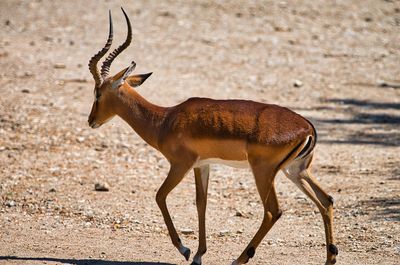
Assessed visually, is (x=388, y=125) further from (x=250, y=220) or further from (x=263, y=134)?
(x=263, y=134)

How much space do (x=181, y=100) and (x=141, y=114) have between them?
6.67 m

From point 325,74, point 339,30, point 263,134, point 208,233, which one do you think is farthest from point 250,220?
point 339,30

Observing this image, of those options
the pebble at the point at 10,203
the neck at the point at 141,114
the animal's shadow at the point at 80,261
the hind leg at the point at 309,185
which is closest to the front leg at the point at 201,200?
the animal's shadow at the point at 80,261

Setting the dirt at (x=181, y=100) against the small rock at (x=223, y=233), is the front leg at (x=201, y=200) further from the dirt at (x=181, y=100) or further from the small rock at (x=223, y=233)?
the small rock at (x=223, y=233)

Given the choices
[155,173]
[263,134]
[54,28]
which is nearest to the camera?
[263,134]

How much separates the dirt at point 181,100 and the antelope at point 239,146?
553 mm

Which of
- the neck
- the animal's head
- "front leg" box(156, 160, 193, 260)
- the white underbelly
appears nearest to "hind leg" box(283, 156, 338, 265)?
the white underbelly

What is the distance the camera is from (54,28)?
69.1ft

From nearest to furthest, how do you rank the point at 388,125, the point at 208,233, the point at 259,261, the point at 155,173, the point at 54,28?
the point at 259,261 < the point at 208,233 < the point at 155,173 < the point at 388,125 < the point at 54,28

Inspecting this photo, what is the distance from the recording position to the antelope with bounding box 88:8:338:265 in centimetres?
782

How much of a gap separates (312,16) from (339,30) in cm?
120

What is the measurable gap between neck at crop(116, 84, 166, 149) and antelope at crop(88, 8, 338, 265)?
1 cm

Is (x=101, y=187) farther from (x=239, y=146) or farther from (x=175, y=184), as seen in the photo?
(x=239, y=146)

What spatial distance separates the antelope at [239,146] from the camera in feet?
25.7
